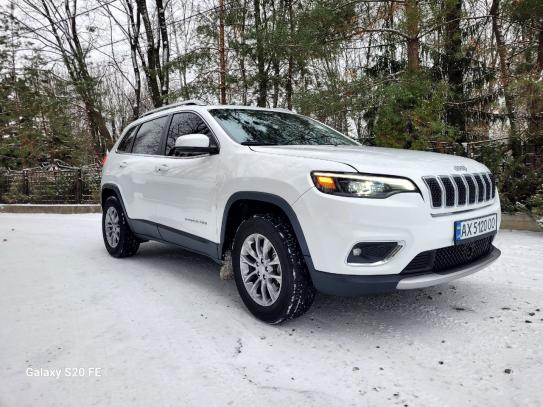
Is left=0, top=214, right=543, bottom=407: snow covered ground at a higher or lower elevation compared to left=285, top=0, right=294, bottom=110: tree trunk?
lower

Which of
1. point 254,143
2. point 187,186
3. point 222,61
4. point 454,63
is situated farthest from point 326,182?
point 222,61

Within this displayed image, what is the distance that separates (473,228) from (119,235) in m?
3.95

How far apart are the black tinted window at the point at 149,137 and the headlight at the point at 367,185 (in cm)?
245

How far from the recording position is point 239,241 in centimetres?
313

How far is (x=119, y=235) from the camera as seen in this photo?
16.9 feet

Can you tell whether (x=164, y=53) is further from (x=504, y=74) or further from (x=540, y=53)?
(x=540, y=53)

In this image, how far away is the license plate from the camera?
2666 millimetres

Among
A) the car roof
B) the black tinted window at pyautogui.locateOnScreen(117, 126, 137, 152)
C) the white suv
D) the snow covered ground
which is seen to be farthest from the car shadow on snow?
the black tinted window at pyautogui.locateOnScreen(117, 126, 137, 152)

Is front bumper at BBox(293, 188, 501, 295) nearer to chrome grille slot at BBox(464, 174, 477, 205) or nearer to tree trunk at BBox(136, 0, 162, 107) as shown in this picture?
chrome grille slot at BBox(464, 174, 477, 205)

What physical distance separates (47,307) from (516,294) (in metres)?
3.81

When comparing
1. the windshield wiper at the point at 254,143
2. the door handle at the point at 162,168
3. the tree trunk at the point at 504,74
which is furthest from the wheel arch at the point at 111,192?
the tree trunk at the point at 504,74

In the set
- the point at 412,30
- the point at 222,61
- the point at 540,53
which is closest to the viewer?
the point at 540,53

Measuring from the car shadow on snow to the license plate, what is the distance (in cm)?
62

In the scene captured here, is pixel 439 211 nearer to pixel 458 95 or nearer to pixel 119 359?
pixel 119 359
